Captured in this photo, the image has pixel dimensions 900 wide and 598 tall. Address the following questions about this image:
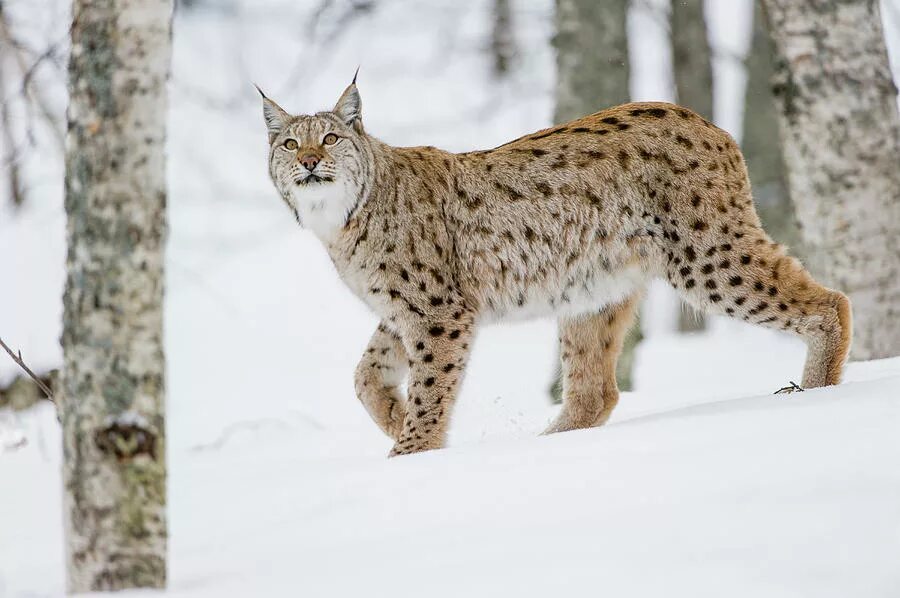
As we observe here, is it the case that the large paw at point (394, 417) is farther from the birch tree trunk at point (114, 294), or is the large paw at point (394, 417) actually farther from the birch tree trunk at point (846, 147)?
the birch tree trunk at point (114, 294)

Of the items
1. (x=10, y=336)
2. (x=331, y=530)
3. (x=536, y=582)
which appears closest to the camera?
(x=536, y=582)

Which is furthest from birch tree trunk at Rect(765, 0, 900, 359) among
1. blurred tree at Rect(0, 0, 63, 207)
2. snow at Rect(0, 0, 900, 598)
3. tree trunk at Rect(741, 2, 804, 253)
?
tree trunk at Rect(741, 2, 804, 253)

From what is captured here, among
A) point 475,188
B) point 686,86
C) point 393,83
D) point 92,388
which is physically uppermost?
point 393,83

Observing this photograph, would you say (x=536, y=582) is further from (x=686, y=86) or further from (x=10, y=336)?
(x=686, y=86)

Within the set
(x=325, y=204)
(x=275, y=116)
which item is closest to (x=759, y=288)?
→ (x=325, y=204)

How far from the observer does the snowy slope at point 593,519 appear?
3.14m

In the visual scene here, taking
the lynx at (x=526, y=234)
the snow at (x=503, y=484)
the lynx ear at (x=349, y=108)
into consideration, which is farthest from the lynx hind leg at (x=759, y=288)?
the lynx ear at (x=349, y=108)

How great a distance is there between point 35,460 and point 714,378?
4.45 m

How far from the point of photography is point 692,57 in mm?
11266

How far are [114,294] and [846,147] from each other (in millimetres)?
4607

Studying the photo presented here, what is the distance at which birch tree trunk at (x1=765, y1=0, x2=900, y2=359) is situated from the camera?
21.8 ft

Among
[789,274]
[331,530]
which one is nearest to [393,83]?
[789,274]

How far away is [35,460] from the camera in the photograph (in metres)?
6.96

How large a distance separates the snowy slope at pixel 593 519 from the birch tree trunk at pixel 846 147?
A: 91.6 inches
